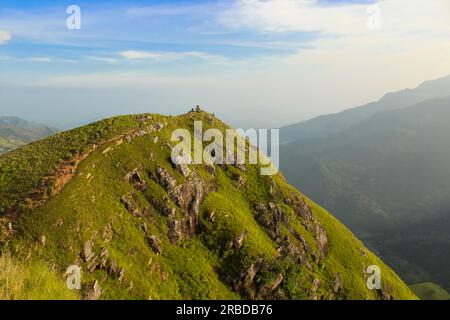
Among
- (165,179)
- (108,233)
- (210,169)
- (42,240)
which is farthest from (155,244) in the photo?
(210,169)

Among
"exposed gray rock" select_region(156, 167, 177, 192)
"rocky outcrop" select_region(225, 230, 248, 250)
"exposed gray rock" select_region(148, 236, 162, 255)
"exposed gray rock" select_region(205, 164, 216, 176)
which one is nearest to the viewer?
"exposed gray rock" select_region(148, 236, 162, 255)

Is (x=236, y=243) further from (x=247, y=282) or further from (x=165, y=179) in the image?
(x=165, y=179)

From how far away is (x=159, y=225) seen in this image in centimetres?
9088

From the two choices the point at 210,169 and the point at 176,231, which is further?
the point at 210,169

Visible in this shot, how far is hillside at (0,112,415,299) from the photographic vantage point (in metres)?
73.8

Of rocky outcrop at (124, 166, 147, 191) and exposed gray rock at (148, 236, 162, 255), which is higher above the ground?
rocky outcrop at (124, 166, 147, 191)

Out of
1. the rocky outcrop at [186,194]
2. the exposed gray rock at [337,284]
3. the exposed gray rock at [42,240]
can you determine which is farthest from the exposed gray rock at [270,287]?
the exposed gray rock at [42,240]

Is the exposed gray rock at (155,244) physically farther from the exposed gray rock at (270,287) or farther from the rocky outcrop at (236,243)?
the exposed gray rock at (270,287)

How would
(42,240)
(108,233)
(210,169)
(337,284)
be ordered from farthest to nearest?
(210,169) < (337,284) < (108,233) < (42,240)

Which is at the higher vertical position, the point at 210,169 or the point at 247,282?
the point at 210,169

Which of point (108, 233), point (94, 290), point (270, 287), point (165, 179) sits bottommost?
point (270, 287)

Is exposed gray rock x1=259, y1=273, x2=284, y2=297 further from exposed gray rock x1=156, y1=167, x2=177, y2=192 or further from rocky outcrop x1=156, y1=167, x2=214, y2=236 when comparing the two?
exposed gray rock x1=156, y1=167, x2=177, y2=192

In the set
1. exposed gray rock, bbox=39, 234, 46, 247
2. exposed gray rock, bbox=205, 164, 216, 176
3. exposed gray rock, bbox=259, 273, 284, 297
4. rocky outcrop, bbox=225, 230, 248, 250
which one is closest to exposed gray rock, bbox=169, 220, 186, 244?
rocky outcrop, bbox=225, 230, 248, 250

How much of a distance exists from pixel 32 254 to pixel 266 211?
6136 cm
